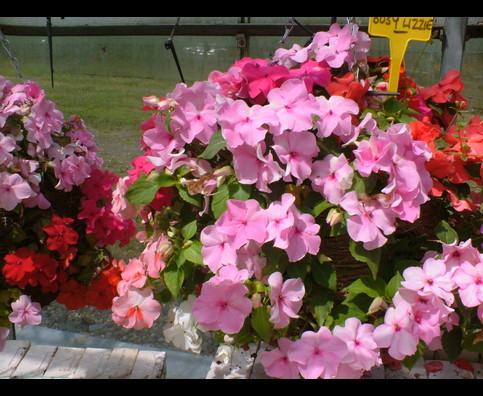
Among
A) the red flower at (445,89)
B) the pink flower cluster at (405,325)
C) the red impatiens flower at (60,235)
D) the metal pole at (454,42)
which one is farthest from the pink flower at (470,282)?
the metal pole at (454,42)

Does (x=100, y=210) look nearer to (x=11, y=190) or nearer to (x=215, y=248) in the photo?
(x=11, y=190)

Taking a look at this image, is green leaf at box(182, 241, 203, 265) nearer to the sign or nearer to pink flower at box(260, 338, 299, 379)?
pink flower at box(260, 338, 299, 379)

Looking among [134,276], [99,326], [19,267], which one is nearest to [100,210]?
[19,267]

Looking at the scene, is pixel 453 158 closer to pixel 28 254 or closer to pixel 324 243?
pixel 324 243

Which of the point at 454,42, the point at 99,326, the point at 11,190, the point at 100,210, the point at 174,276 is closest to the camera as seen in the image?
the point at 174,276

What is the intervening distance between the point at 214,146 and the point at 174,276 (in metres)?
0.22

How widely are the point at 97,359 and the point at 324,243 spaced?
0.84m

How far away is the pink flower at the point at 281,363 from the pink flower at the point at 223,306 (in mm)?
93

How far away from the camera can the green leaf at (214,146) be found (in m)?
0.82

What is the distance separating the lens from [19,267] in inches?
47.0

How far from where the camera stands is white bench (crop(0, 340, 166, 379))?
1.38 meters

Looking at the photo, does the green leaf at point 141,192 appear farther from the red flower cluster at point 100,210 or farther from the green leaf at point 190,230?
the red flower cluster at point 100,210
